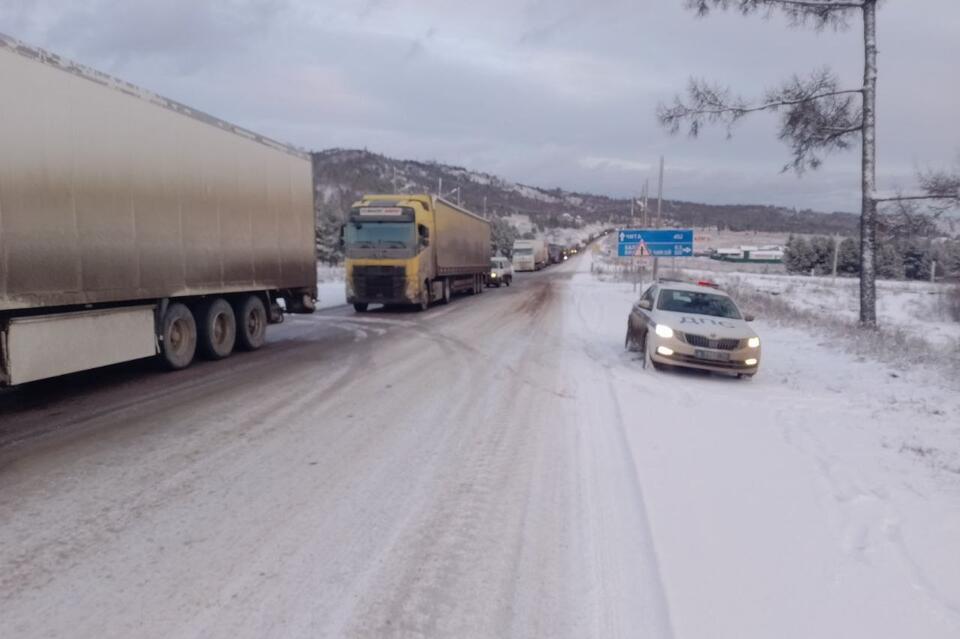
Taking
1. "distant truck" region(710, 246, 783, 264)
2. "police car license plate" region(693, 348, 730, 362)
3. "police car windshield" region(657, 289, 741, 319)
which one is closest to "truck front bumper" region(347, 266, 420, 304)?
"police car windshield" region(657, 289, 741, 319)

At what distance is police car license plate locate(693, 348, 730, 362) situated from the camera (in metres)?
11.2

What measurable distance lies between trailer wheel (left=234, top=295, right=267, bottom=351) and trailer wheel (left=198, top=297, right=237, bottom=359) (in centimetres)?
19

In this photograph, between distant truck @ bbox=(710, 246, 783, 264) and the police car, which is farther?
distant truck @ bbox=(710, 246, 783, 264)

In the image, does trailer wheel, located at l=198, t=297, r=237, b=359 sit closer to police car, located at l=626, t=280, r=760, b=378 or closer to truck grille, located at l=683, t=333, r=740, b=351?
police car, located at l=626, t=280, r=760, b=378

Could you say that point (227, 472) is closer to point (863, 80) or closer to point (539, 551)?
point (539, 551)

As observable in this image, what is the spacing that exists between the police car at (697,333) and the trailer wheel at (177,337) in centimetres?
763

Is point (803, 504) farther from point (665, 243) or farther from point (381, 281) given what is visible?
point (665, 243)

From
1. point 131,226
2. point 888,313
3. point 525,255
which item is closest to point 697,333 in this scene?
point 131,226

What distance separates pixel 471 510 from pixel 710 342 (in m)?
7.28

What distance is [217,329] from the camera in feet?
40.1

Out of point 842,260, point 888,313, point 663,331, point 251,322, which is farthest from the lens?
point 842,260

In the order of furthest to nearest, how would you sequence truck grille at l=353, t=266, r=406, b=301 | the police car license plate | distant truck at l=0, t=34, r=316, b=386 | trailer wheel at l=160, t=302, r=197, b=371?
1. truck grille at l=353, t=266, r=406, b=301
2. the police car license plate
3. trailer wheel at l=160, t=302, r=197, b=371
4. distant truck at l=0, t=34, r=316, b=386

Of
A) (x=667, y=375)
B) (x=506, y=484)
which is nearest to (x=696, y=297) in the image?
(x=667, y=375)

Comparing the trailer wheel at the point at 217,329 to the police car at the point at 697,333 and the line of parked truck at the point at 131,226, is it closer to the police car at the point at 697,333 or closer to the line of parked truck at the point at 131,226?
the line of parked truck at the point at 131,226
